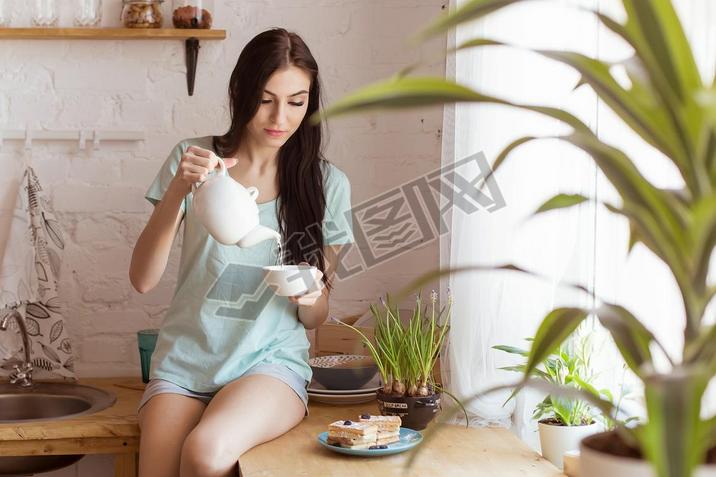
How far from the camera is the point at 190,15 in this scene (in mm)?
2656

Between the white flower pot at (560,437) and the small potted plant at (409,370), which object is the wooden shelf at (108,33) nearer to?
the small potted plant at (409,370)

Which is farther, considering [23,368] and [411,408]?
[23,368]

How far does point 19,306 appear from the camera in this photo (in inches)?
103

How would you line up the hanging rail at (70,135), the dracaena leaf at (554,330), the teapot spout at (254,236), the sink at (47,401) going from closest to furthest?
the dracaena leaf at (554,330) → the teapot spout at (254,236) → the sink at (47,401) → the hanging rail at (70,135)

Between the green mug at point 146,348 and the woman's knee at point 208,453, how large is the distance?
0.67 metres

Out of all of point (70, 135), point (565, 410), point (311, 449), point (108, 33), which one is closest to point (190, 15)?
point (108, 33)

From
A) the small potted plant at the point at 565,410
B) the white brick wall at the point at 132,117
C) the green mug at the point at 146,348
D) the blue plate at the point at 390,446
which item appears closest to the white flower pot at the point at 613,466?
the small potted plant at the point at 565,410

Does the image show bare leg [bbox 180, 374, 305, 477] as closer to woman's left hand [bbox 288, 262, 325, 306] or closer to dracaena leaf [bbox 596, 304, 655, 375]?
woman's left hand [bbox 288, 262, 325, 306]

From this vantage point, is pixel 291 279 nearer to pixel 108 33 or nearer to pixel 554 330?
pixel 108 33

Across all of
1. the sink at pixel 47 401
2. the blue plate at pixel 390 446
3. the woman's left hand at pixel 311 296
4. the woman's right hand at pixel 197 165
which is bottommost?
the sink at pixel 47 401

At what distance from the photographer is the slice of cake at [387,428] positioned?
6.47ft

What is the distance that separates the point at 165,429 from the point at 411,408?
0.57m

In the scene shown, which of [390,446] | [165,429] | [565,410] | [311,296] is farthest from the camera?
[311,296]

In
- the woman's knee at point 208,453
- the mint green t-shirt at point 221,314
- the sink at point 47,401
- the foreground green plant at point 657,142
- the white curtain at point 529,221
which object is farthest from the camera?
the sink at point 47,401
